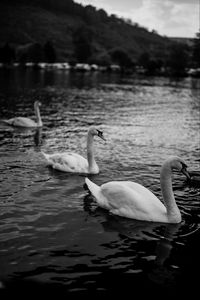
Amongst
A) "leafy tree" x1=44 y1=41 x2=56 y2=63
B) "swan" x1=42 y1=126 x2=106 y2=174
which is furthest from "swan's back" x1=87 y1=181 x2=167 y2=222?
"leafy tree" x1=44 y1=41 x2=56 y2=63

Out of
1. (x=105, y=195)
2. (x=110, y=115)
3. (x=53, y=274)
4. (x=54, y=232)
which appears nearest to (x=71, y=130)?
(x=110, y=115)

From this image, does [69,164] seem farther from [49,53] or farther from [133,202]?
[49,53]

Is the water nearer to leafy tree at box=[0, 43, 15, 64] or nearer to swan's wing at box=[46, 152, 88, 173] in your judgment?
swan's wing at box=[46, 152, 88, 173]

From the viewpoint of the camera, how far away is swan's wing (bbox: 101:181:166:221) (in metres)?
9.63

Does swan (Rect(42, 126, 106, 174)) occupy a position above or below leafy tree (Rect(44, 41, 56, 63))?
below

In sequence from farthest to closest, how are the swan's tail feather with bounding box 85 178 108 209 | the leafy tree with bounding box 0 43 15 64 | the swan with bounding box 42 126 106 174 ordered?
1. the leafy tree with bounding box 0 43 15 64
2. the swan with bounding box 42 126 106 174
3. the swan's tail feather with bounding box 85 178 108 209

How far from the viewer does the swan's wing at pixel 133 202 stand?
9.63 meters

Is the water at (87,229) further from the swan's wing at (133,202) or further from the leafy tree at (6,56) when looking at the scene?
the leafy tree at (6,56)

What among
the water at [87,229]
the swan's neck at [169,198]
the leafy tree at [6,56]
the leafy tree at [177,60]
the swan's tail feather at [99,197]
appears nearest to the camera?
the water at [87,229]

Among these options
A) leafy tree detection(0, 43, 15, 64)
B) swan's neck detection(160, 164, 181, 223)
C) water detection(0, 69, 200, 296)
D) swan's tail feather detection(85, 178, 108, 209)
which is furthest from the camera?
leafy tree detection(0, 43, 15, 64)

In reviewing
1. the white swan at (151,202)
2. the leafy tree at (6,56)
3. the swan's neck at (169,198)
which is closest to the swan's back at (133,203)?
the white swan at (151,202)

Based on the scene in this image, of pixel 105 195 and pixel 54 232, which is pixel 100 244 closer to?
pixel 54 232

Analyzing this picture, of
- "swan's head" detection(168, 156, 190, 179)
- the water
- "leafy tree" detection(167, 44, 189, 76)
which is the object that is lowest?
the water

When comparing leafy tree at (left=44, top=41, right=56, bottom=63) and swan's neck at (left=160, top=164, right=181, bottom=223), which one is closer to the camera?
swan's neck at (left=160, top=164, right=181, bottom=223)
